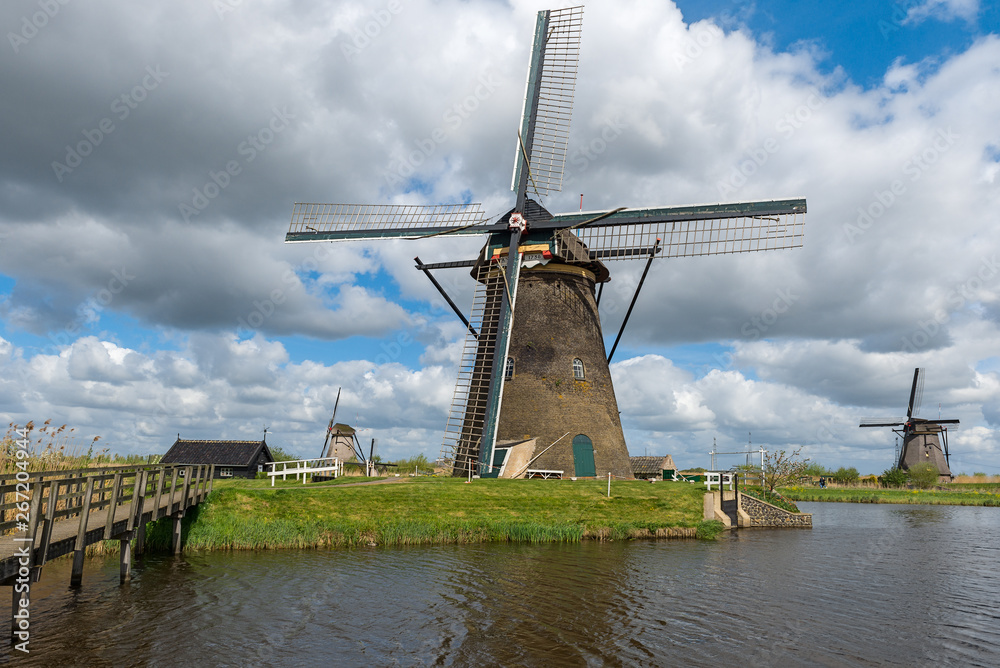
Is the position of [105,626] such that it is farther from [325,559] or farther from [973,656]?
[973,656]

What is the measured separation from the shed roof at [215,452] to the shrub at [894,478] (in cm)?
5743

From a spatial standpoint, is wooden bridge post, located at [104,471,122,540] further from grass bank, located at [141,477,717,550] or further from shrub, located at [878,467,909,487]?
shrub, located at [878,467,909,487]

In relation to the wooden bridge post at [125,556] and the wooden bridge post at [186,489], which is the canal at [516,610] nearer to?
the wooden bridge post at [125,556]

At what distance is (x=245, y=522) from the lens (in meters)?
16.2

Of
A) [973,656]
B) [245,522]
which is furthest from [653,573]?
[245,522]

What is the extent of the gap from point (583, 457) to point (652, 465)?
12.0 m

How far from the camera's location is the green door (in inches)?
912

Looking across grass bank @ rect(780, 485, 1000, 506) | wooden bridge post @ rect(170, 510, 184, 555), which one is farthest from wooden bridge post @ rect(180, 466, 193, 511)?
grass bank @ rect(780, 485, 1000, 506)

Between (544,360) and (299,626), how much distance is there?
1552cm

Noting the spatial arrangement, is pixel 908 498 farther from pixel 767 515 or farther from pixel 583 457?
pixel 583 457

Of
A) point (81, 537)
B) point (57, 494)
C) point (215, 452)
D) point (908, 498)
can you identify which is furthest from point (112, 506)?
point (908, 498)

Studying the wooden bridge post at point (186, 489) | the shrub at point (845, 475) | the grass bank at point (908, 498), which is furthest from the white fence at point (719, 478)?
the shrub at point (845, 475)

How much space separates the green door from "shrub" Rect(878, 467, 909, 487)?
166ft

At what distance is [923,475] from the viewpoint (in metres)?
58.5
